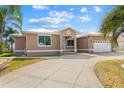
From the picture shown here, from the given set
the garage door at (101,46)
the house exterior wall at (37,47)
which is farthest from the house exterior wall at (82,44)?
the house exterior wall at (37,47)

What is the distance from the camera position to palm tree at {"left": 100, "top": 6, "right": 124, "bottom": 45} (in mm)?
11016

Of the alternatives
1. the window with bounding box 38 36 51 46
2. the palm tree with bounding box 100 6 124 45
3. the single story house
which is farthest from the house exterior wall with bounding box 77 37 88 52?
the palm tree with bounding box 100 6 124 45

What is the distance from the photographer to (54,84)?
769 centimetres

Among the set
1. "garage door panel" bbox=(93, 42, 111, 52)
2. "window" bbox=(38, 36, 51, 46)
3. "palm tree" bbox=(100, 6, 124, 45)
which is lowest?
"garage door panel" bbox=(93, 42, 111, 52)

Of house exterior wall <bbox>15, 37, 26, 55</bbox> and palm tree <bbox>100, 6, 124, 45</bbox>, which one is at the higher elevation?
palm tree <bbox>100, 6, 124, 45</bbox>

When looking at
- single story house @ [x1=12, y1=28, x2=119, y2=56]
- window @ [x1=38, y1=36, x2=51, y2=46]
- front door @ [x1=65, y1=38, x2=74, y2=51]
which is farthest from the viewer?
front door @ [x1=65, y1=38, x2=74, y2=51]

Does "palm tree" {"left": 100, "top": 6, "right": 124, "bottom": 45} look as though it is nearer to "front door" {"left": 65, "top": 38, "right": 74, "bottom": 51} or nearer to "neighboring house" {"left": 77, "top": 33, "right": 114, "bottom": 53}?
"neighboring house" {"left": 77, "top": 33, "right": 114, "bottom": 53}

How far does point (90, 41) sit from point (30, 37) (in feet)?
29.2

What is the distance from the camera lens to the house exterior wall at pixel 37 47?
22.6 meters

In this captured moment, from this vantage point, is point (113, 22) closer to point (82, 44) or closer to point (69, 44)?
point (69, 44)

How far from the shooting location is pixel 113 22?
11.4m

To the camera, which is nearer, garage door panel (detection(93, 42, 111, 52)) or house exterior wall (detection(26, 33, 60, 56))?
house exterior wall (detection(26, 33, 60, 56))
